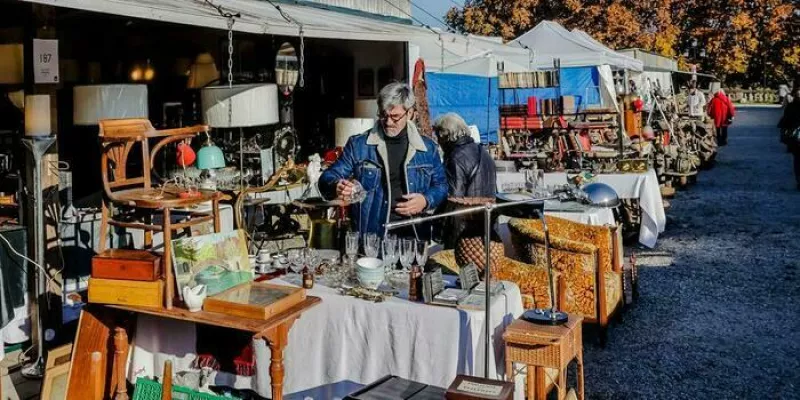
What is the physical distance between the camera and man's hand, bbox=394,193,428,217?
4.20 meters

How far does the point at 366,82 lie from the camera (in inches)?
486

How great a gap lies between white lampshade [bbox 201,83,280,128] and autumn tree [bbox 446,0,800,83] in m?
26.9

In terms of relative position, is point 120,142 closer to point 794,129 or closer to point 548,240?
point 548,240

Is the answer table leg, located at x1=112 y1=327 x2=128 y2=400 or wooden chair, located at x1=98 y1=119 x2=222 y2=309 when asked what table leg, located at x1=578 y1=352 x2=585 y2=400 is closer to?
wooden chair, located at x1=98 y1=119 x2=222 y2=309

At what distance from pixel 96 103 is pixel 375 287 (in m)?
3.43

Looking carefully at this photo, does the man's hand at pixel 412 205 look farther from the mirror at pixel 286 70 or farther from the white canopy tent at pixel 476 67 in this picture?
the white canopy tent at pixel 476 67

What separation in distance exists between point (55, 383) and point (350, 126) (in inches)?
225

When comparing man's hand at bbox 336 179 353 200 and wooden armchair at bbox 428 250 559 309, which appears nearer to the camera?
man's hand at bbox 336 179 353 200

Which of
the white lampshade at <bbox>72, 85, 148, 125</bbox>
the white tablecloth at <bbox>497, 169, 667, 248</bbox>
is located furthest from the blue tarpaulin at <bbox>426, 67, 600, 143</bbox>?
the white lampshade at <bbox>72, 85, 148, 125</bbox>

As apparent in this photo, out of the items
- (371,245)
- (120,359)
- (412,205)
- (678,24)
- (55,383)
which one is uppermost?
(678,24)

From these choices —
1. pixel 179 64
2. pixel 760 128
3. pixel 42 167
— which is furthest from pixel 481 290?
pixel 760 128

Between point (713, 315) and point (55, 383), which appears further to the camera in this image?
point (713, 315)

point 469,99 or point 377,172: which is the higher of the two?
point 469,99

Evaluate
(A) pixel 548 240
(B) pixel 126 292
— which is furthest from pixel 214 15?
(A) pixel 548 240
